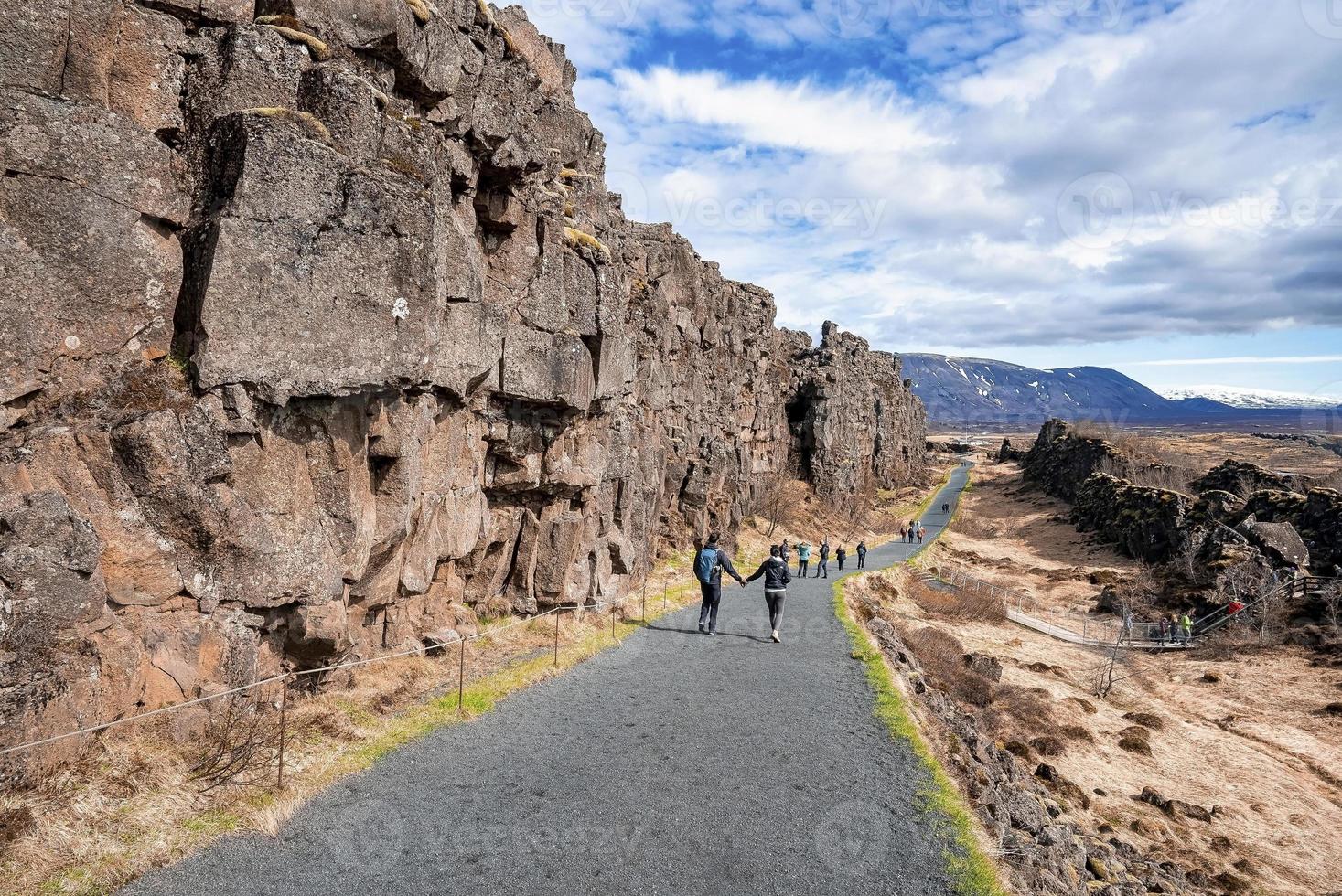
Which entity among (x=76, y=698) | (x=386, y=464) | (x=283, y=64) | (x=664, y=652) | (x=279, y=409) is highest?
(x=283, y=64)

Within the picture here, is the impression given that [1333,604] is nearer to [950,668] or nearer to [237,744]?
[950,668]

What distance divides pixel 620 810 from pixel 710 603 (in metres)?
11.2

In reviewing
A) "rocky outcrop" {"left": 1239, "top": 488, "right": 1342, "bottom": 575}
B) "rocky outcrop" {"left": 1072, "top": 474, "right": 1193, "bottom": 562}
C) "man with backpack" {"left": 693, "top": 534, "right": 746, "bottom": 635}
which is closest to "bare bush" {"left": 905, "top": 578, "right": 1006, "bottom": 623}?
"rocky outcrop" {"left": 1239, "top": 488, "right": 1342, "bottom": 575}

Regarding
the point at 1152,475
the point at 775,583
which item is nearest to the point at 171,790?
the point at 775,583

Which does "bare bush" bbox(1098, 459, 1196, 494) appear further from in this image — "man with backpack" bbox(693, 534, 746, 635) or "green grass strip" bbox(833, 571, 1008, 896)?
"green grass strip" bbox(833, 571, 1008, 896)

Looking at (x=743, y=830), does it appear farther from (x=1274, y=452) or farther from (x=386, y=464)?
(x=1274, y=452)

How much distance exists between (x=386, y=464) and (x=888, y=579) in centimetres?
3618

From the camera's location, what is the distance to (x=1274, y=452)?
194 m

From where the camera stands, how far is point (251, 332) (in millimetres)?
11383

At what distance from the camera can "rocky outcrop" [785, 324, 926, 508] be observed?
79.1 meters

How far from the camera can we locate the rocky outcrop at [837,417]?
3115 inches

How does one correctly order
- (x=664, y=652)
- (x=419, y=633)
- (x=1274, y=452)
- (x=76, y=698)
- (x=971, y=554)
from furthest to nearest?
(x=1274, y=452) < (x=971, y=554) < (x=664, y=652) < (x=419, y=633) < (x=76, y=698)

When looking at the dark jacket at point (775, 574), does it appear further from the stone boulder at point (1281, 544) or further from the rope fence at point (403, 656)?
the stone boulder at point (1281, 544)

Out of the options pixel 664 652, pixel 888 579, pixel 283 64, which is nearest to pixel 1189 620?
pixel 888 579
